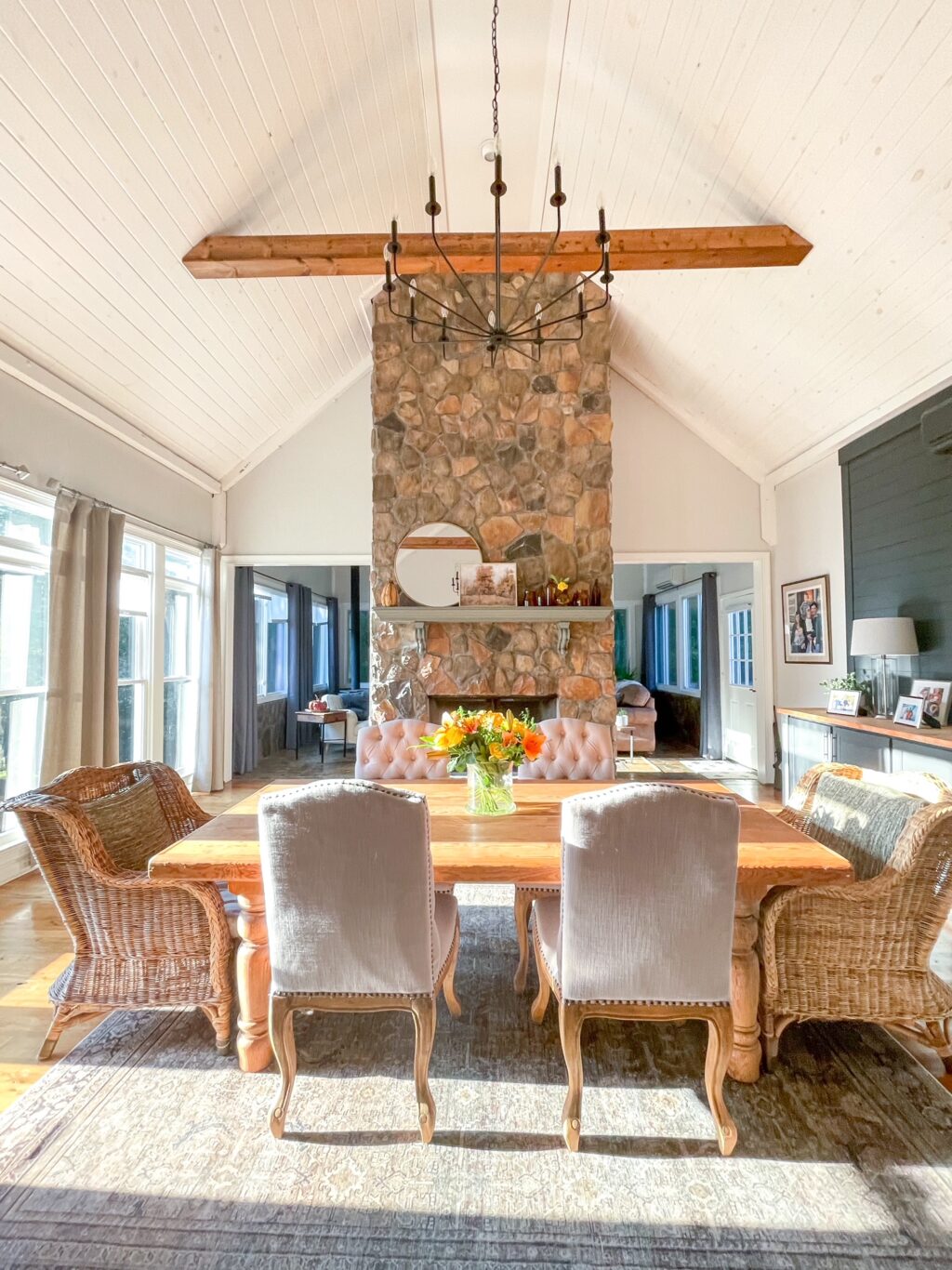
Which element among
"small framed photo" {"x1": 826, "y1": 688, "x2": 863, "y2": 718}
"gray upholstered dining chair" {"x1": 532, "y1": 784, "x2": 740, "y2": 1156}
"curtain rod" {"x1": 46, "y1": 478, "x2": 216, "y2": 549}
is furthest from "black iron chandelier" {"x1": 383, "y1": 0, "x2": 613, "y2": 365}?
"small framed photo" {"x1": 826, "y1": 688, "x2": 863, "y2": 718}

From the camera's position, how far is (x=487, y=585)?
5090mm

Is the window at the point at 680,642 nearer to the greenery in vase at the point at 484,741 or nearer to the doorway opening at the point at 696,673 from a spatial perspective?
the doorway opening at the point at 696,673

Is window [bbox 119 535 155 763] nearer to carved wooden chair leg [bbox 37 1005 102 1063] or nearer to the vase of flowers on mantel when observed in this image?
carved wooden chair leg [bbox 37 1005 102 1063]

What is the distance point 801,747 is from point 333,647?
23.2 feet

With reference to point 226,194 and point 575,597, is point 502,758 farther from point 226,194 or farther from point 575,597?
point 226,194

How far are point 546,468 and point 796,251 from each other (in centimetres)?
215

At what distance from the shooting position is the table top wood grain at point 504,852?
1.78 meters

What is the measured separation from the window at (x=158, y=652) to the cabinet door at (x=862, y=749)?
15.7 ft

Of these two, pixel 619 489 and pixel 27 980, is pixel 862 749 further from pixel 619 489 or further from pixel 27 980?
pixel 27 980

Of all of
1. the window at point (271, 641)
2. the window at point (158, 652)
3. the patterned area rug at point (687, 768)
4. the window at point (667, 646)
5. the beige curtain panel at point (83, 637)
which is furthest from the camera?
the window at point (667, 646)

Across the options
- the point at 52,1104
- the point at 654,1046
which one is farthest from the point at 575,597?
the point at 52,1104

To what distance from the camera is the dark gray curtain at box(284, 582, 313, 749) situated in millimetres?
8281

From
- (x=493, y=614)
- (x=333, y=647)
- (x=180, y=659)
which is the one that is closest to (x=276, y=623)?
(x=333, y=647)

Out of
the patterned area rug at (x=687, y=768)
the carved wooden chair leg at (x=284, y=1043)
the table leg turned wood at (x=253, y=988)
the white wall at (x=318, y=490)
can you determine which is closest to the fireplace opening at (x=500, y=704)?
the patterned area rug at (x=687, y=768)
